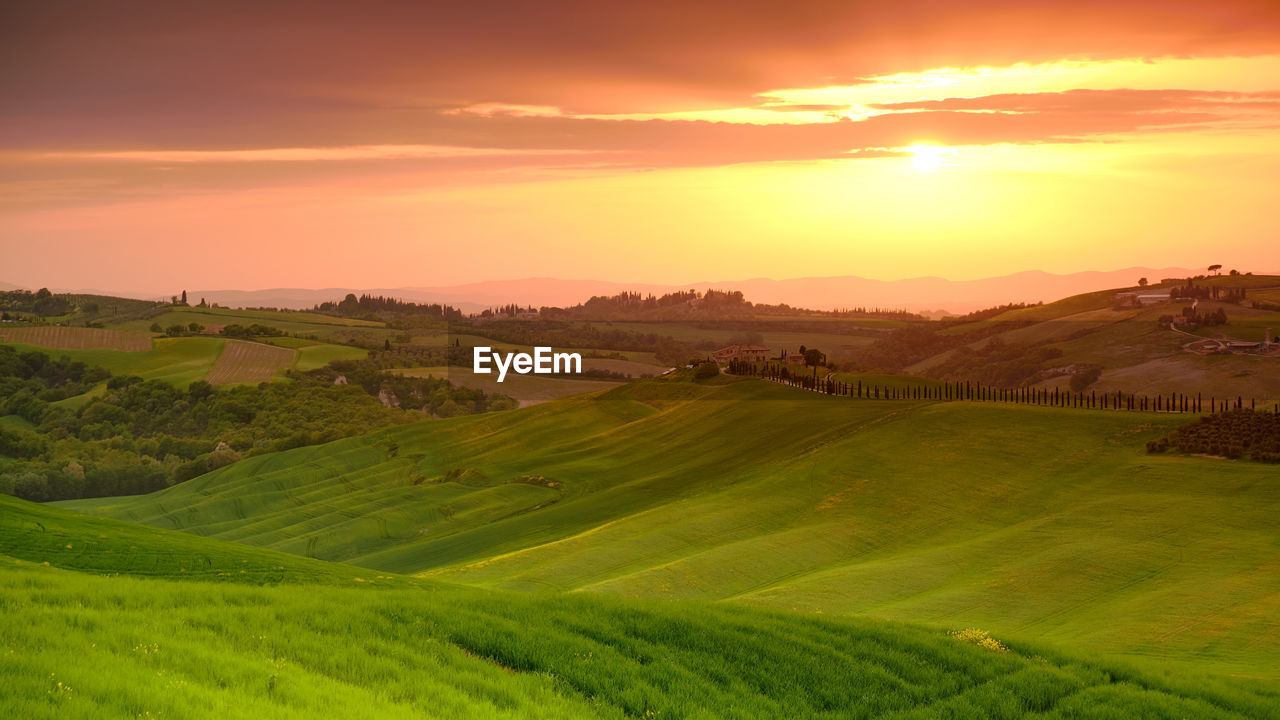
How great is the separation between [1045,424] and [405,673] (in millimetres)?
49781

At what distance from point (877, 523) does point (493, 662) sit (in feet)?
109

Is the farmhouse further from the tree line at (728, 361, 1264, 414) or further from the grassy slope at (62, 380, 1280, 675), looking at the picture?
the grassy slope at (62, 380, 1280, 675)

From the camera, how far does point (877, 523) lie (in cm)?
4731

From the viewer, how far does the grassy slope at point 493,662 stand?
13414mm

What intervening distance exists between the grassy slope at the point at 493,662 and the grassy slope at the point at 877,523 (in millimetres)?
7568

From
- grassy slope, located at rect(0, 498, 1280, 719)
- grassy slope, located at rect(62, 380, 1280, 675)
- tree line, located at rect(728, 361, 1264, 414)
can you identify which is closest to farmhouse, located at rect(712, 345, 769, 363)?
tree line, located at rect(728, 361, 1264, 414)

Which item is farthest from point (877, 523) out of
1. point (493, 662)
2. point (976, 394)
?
point (976, 394)

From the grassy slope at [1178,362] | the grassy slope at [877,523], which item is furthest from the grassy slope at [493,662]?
the grassy slope at [1178,362]

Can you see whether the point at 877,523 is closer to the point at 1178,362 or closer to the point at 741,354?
the point at 741,354

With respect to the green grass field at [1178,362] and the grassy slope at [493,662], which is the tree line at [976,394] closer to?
the green grass field at [1178,362]

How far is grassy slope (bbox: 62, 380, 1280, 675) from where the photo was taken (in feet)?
102

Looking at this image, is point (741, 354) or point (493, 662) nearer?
point (493, 662)

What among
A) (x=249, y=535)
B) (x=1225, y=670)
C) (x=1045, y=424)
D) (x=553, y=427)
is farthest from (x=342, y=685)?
(x=553, y=427)

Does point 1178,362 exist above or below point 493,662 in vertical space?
above
